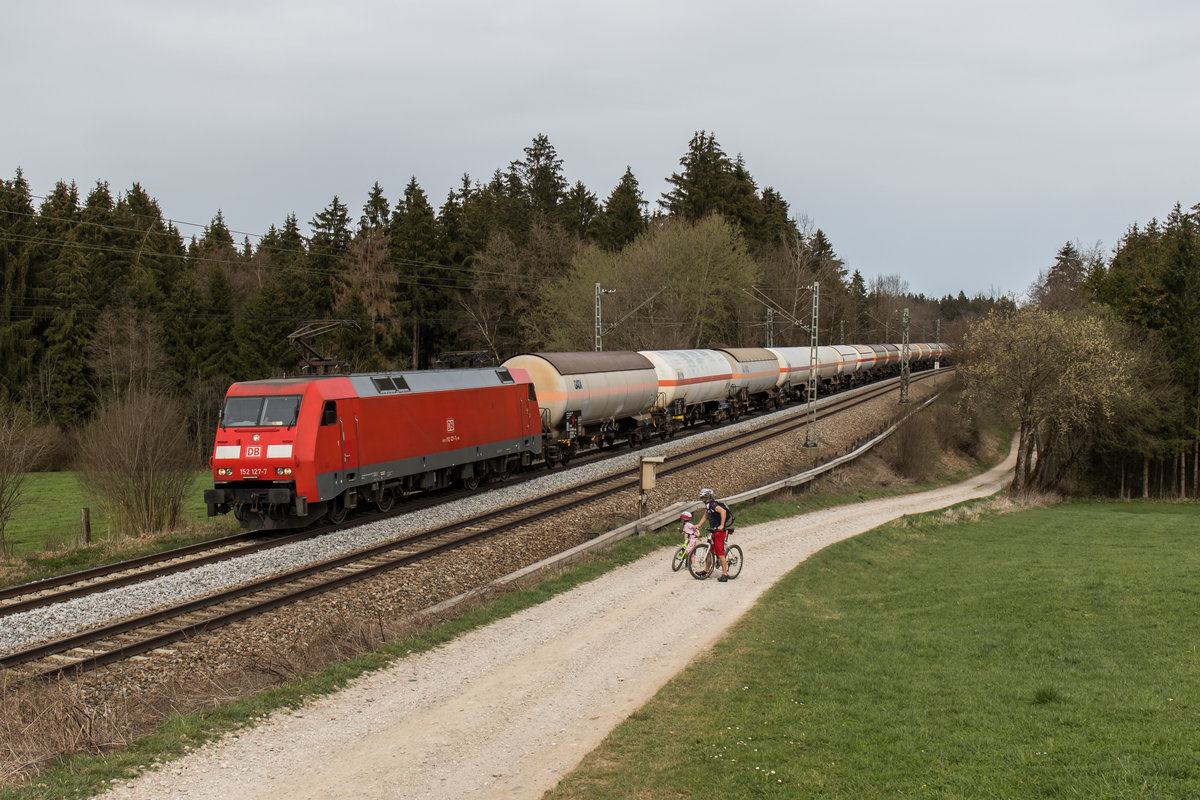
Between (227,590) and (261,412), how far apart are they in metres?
5.32

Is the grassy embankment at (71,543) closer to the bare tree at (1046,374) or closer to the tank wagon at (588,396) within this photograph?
the tank wagon at (588,396)

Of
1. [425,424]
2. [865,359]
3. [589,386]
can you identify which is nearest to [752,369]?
[589,386]

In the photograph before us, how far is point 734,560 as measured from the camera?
57.1 feet

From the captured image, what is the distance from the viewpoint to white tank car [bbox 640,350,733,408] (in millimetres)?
37062

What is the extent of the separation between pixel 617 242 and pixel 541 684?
78.2 metres

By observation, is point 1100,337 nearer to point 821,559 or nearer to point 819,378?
point 819,378

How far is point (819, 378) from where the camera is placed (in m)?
58.2

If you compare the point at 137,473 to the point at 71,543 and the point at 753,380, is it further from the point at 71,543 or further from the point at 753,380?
the point at 753,380

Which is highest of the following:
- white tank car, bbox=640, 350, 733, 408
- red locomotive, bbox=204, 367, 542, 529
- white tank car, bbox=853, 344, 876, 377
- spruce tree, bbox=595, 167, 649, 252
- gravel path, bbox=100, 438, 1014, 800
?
spruce tree, bbox=595, 167, 649, 252

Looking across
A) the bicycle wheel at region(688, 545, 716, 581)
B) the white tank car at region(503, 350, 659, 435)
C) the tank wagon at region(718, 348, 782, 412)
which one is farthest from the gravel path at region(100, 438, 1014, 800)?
the tank wagon at region(718, 348, 782, 412)

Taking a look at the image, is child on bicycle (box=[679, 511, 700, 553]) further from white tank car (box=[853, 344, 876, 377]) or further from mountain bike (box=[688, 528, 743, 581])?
white tank car (box=[853, 344, 876, 377])

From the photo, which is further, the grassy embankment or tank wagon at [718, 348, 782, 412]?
tank wagon at [718, 348, 782, 412]

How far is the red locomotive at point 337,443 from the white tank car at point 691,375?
12.9 metres

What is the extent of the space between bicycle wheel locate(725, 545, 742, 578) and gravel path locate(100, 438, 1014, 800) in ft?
3.96
